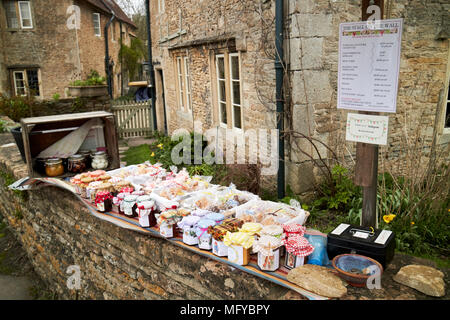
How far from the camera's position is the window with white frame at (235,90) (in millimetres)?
6878

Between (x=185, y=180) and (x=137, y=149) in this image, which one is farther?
(x=137, y=149)

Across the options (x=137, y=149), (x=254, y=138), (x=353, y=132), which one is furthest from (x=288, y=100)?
(x=137, y=149)

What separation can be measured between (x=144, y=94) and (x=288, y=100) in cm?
1074

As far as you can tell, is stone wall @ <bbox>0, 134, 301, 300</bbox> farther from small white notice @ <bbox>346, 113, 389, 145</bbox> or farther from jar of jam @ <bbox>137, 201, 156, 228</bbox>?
small white notice @ <bbox>346, 113, 389, 145</bbox>

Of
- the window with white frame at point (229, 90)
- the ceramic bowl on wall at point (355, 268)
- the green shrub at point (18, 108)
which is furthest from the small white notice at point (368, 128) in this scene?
the green shrub at point (18, 108)

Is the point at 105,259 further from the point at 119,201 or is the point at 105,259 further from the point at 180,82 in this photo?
the point at 180,82

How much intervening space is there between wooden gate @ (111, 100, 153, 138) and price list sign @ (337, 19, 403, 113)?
36.9 ft

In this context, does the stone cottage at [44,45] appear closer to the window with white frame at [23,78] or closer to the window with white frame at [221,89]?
the window with white frame at [23,78]

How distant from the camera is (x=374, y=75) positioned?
8.71 feet

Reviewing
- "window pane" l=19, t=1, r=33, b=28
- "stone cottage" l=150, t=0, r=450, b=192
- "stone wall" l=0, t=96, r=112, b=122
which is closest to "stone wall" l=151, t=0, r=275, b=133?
"stone cottage" l=150, t=0, r=450, b=192

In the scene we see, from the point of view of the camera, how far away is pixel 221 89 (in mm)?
7691

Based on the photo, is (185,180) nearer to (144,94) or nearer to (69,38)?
(144,94)

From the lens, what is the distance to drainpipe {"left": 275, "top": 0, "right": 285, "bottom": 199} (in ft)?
16.9
